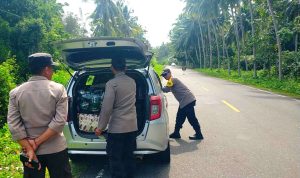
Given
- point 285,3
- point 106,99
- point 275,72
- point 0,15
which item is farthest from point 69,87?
point 275,72

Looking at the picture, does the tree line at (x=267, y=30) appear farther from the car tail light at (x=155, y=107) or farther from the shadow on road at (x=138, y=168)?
the car tail light at (x=155, y=107)

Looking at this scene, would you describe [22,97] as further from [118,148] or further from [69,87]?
[69,87]

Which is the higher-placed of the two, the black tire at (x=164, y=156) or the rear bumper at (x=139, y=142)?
the rear bumper at (x=139, y=142)

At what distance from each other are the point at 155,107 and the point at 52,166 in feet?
7.17

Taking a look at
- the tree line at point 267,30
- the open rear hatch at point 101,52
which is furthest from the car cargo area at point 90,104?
the tree line at point 267,30

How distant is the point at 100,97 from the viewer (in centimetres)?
565

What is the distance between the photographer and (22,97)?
3307mm

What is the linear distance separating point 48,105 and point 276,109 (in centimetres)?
1014

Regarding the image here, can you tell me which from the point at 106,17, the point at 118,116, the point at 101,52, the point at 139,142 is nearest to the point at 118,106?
the point at 118,116

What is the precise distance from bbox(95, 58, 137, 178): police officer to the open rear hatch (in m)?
0.32

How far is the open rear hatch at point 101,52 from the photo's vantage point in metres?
4.71

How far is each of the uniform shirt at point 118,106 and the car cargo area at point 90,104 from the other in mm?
718

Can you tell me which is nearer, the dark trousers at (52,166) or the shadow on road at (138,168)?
the dark trousers at (52,166)

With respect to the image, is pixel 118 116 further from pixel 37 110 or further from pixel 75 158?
pixel 75 158
